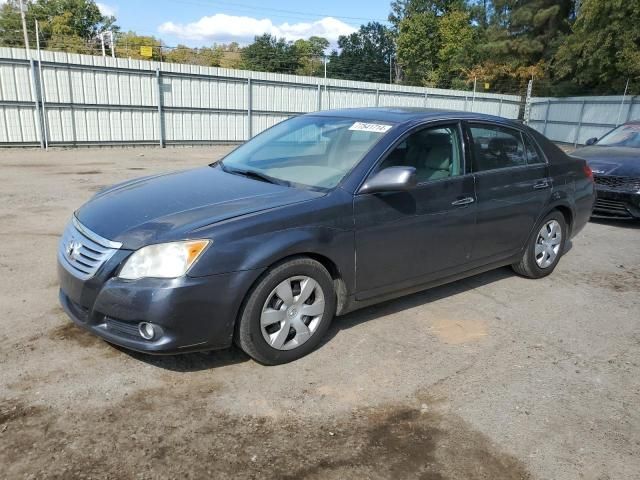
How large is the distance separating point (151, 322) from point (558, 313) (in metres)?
3.42

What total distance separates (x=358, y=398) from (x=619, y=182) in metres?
6.45

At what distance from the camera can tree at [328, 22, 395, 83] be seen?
78.1m

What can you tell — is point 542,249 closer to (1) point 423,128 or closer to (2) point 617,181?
(1) point 423,128

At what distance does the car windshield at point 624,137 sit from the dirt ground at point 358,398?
533 cm

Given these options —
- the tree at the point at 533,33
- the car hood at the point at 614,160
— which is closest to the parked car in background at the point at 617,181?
the car hood at the point at 614,160

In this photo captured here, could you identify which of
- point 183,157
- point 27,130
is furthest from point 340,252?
point 27,130

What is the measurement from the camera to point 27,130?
15625 millimetres

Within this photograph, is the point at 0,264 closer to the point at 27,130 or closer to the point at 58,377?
the point at 58,377

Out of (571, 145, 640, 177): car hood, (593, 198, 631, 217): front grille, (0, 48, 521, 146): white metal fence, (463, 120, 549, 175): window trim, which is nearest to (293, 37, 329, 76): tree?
(0, 48, 521, 146): white metal fence

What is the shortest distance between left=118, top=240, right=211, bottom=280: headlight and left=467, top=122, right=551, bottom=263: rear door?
250 centimetres

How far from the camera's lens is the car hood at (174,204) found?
3.02 m

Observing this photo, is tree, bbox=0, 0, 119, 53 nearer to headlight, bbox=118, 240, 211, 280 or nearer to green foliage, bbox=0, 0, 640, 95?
green foliage, bbox=0, 0, 640, 95

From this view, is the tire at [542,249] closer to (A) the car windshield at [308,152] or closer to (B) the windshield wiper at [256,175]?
(A) the car windshield at [308,152]

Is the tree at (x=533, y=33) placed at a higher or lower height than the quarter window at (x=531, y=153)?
higher
